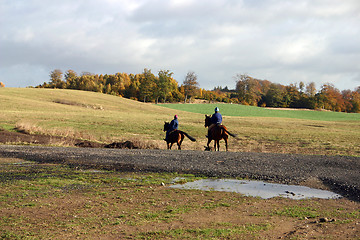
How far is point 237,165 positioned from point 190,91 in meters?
116

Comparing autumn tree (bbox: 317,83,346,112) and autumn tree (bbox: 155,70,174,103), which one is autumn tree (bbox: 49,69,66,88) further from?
autumn tree (bbox: 317,83,346,112)

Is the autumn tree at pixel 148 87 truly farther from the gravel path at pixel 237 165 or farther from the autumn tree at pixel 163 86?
the gravel path at pixel 237 165

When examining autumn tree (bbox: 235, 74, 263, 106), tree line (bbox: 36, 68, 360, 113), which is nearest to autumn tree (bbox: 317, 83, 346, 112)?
tree line (bbox: 36, 68, 360, 113)

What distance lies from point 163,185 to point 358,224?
5441 millimetres

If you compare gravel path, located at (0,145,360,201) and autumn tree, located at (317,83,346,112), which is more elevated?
autumn tree, located at (317,83,346,112)

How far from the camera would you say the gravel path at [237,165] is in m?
12.3

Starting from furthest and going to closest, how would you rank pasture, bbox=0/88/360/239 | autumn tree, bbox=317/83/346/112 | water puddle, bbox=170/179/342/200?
autumn tree, bbox=317/83/346/112
water puddle, bbox=170/179/342/200
pasture, bbox=0/88/360/239

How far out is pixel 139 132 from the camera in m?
35.1

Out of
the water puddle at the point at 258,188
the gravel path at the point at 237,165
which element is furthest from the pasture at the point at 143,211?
the gravel path at the point at 237,165

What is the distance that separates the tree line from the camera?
12275 centimetres

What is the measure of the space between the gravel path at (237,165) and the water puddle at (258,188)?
67 cm

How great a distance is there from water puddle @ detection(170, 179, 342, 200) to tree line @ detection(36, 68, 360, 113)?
109 m

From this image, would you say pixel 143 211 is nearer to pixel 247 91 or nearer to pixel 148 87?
pixel 148 87

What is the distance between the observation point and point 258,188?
1095cm
